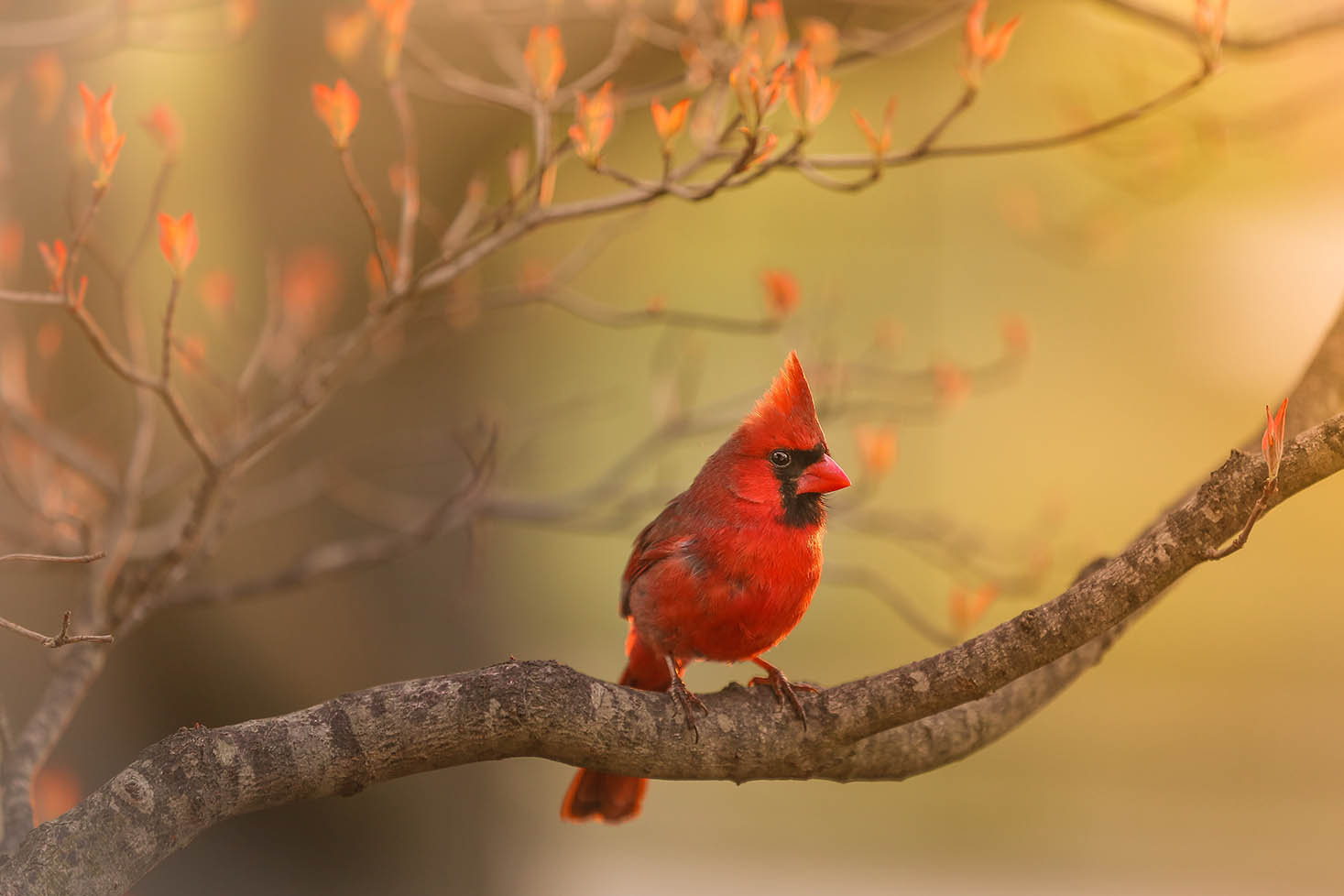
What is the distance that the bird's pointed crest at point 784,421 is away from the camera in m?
1.48

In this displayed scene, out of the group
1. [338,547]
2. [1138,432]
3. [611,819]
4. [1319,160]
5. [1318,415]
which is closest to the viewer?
[1318,415]

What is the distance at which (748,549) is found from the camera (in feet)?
4.76

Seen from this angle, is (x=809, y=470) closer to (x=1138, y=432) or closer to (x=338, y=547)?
(x=338, y=547)

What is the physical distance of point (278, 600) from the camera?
9.96 ft

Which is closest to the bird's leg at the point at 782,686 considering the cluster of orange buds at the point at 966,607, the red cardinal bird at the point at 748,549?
the red cardinal bird at the point at 748,549

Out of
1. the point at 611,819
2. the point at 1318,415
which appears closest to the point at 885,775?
the point at 611,819

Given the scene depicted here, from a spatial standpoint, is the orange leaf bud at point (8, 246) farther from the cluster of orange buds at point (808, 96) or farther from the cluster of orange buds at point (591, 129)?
the cluster of orange buds at point (808, 96)

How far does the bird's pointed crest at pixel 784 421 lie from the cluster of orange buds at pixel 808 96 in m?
0.31

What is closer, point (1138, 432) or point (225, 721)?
point (225, 721)

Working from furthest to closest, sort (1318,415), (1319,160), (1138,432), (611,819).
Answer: (1138,432) < (1319,160) < (611,819) < (1318,415)

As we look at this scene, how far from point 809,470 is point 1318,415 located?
0.59 meters

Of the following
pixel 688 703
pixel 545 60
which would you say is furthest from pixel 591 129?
pixel 688 703

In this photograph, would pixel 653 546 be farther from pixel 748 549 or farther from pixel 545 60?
pixel 545 60

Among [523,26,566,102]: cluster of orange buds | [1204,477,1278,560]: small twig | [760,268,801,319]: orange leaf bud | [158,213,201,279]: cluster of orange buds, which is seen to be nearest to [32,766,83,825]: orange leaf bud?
[158,213,201,279]: cluster of orange buds
